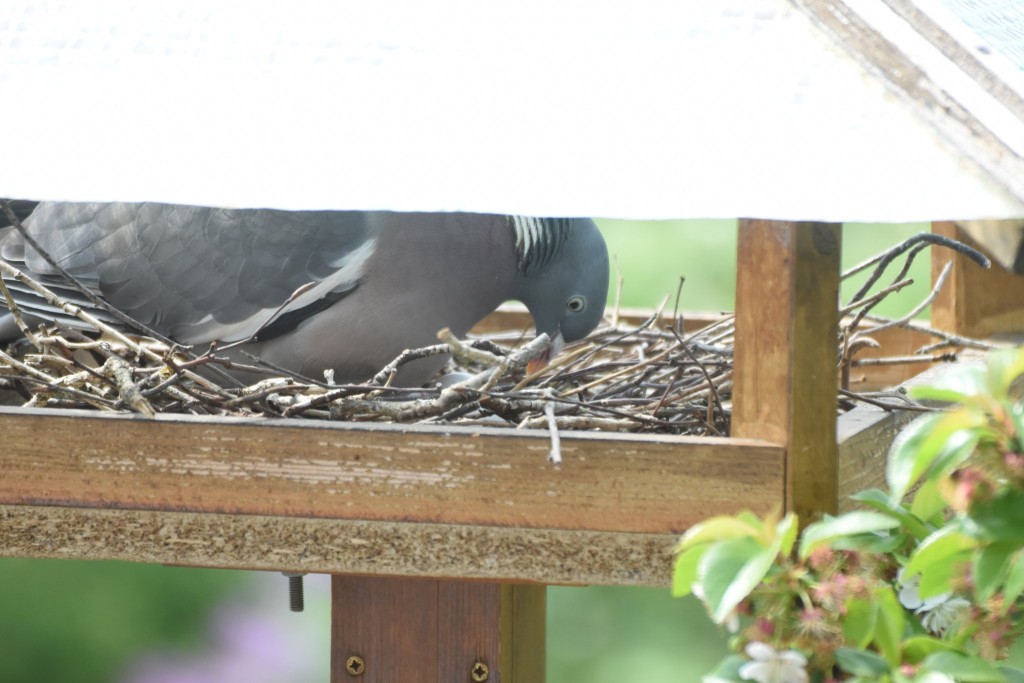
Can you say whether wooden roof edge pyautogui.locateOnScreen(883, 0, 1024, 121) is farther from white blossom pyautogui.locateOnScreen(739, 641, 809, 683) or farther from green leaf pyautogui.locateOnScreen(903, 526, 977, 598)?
white blossom pyautogui.locateOnScreen(739, 641, 809, 683)

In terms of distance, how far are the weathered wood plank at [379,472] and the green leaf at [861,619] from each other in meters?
0.38

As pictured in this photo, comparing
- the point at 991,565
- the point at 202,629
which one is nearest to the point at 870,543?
the point at 991,565

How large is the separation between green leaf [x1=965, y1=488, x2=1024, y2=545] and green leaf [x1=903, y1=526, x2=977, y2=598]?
0.08 ft

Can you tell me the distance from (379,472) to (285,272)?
2.48 feet

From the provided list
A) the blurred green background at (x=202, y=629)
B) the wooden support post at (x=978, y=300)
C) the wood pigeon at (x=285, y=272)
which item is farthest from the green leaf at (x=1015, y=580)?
the blurred green background at (x=202, y=629)

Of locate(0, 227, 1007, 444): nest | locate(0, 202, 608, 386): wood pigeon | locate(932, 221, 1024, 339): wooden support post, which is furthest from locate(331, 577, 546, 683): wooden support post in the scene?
A: locate(932, 221, 1024, 339): wooden support post

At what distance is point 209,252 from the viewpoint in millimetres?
2094

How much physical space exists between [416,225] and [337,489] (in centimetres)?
76

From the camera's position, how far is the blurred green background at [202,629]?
10.8 feet

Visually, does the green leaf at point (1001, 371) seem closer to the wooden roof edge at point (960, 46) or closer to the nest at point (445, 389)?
the wooden roof edge at point (960, 46)

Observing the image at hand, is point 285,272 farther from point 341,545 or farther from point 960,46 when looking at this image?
point 960,46

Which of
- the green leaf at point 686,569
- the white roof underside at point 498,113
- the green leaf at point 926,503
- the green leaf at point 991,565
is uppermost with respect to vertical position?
the white roof underside at point 498,113

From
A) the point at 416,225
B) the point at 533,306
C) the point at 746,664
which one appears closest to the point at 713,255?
the point at 533,306

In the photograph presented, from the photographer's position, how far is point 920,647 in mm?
933
